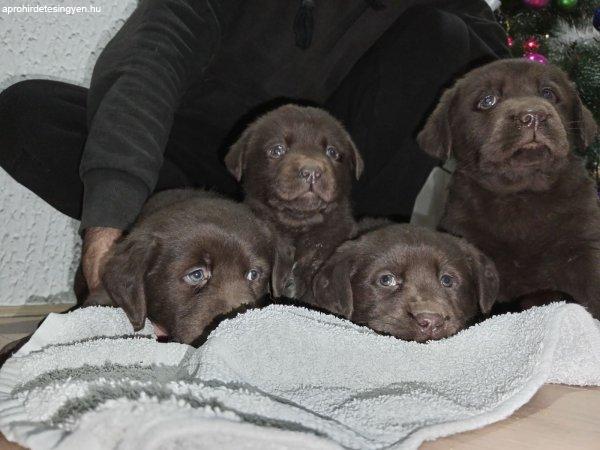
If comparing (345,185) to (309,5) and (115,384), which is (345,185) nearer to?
(309,5)

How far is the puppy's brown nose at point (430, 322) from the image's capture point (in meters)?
2.36

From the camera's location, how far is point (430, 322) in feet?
7.75

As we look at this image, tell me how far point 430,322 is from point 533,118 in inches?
38.9

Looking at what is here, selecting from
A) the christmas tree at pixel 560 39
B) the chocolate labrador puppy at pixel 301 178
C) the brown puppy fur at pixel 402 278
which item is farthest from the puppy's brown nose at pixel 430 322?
the christmas tree at pixel 560 39

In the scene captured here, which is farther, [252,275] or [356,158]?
[356,158]

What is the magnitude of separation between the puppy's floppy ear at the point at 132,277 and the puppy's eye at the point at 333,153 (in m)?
1.07

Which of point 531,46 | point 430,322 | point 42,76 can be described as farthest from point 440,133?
point 42,76

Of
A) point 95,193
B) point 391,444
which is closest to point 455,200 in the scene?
point 95,193

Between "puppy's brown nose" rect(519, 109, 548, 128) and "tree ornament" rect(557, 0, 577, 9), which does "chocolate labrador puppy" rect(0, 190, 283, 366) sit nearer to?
"puppy's brown nose" rect(519, 109, 548, 128)

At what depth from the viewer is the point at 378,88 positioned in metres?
3.94

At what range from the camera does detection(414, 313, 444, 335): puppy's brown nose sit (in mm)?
2363

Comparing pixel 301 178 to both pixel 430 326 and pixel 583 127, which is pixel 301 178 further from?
pixel 583 127

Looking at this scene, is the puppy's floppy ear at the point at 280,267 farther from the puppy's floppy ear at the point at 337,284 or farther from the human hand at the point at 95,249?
the human hand at the point at 95,249

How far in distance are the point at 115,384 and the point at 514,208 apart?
193 cm
